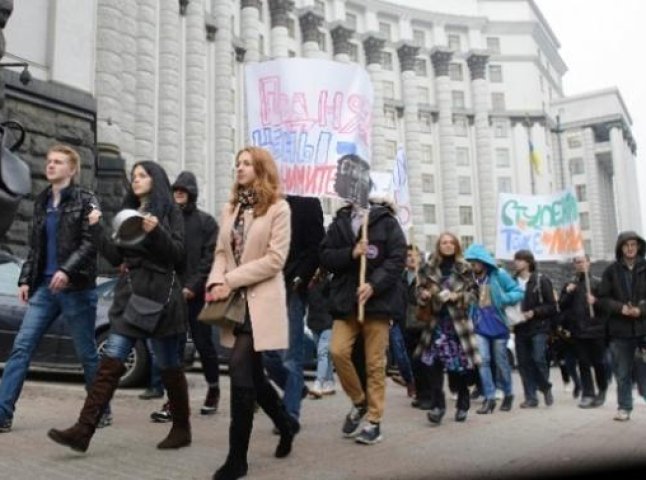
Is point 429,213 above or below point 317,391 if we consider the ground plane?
above

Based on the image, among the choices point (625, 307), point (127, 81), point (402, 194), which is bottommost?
point (625, 307)

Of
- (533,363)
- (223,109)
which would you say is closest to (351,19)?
(223,109)

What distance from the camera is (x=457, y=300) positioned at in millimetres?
7176

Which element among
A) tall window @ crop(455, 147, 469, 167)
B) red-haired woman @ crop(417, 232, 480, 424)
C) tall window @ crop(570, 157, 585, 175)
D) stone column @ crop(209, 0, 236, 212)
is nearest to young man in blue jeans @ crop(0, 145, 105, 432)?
red-haired woman @ crop(417, 232, 480, 424)

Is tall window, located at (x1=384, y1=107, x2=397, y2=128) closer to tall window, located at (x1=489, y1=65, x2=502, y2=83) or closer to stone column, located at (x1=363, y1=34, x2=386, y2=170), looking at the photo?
stone column, located at (x1=363, y1=34, x2=386, y2=170)

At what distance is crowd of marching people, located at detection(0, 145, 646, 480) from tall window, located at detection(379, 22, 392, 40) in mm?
58011

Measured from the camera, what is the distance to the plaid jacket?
7129mm

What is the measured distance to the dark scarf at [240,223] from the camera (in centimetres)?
465

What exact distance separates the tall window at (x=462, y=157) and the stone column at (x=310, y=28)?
17.3 metres

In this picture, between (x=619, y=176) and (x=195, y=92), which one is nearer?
(x=195, y=92)

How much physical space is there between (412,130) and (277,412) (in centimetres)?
5868

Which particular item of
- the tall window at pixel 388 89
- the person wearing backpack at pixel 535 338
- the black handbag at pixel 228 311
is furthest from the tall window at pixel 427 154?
the black handbag at pixel 228 311

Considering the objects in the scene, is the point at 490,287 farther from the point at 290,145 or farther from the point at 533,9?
the point at 533,9

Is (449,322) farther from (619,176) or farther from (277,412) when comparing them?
(619,176)
